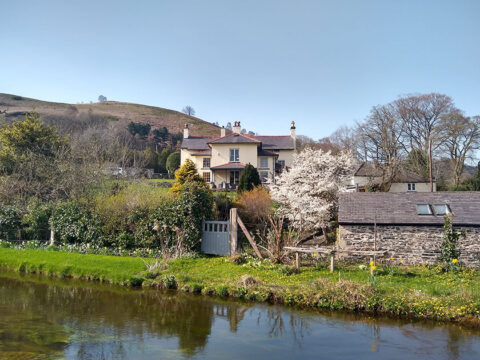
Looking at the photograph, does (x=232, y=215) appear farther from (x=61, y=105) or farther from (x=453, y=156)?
(x=61, y=105)

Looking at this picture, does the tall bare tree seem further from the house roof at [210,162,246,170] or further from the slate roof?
the house roof at [210,162,246,170]

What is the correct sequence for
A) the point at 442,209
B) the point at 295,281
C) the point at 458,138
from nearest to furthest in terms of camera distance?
1. the point at 295,281
2. the point at 442,209
3. the point at 458,138

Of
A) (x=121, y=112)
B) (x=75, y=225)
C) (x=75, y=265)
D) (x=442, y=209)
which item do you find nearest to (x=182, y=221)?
(x=75, y=265)

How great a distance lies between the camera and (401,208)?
50.8 feet

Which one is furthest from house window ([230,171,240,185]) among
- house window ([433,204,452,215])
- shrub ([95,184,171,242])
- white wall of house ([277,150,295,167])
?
house window ([433,204,452,215])

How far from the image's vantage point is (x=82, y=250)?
674 inches

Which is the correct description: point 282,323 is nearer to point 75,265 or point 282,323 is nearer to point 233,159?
point 75,265

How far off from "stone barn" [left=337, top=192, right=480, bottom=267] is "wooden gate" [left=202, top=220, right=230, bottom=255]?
15.9ft

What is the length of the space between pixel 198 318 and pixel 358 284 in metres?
4.96

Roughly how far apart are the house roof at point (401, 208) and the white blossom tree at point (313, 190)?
3.40 metres

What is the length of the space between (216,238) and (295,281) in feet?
16.6

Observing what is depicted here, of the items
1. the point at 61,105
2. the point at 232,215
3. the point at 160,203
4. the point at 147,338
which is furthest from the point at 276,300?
the point at 61,105

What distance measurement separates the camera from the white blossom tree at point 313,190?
20.0 m

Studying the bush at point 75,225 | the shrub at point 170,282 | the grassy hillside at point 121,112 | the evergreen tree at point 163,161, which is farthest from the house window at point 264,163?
the grassy hillside at point 121,112
